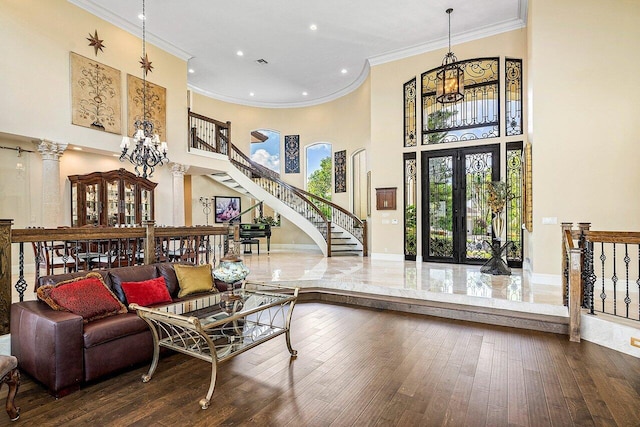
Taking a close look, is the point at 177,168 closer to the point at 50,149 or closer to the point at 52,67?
the point at 50,149

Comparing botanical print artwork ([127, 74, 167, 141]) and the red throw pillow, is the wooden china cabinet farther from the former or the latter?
the red throw pillow

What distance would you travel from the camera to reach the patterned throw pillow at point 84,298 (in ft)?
9.37

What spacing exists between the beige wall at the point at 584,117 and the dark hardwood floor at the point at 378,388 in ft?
8.99

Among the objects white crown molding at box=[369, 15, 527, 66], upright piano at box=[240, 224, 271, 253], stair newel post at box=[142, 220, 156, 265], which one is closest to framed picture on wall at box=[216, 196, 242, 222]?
upright piano at box=[240, 224, 271, 253]

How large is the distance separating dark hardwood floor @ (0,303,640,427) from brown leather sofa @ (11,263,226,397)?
0.45 feet

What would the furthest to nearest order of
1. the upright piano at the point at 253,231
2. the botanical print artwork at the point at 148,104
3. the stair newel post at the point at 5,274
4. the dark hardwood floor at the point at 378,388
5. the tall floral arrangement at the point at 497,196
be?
the upright piano at the point at 253,231
the botanical print artwork at the point at 148,104
the tall floral arrangement at the point at 497,196
the stair newel post at the point at 5,274
the dark hardwood floor at the point at 378,388

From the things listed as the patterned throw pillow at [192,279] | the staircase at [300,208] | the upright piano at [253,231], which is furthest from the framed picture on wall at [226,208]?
the patterned throw pillow at [192,279]

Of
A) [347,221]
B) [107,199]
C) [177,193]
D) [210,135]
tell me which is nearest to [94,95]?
[107,199]

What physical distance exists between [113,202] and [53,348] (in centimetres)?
549

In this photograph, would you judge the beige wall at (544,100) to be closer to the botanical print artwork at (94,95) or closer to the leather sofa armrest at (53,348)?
the botanical print artwork at (94,95)

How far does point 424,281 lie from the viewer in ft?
19.1

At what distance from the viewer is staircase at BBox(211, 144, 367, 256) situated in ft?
33.1

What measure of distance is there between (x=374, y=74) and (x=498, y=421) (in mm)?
8675

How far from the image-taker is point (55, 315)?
267 centimetres
